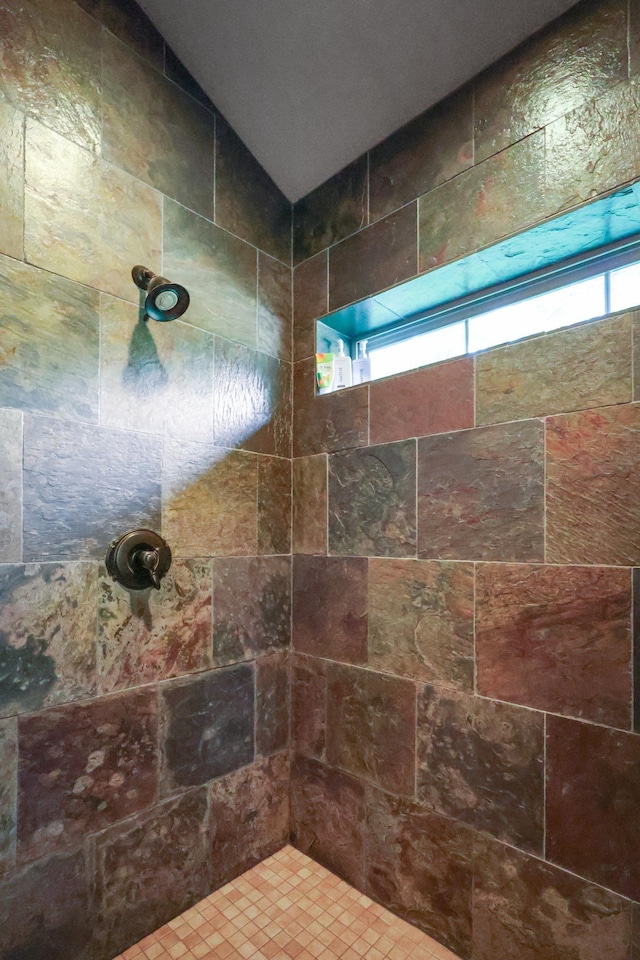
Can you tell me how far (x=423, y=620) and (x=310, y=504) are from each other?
57 centimetres

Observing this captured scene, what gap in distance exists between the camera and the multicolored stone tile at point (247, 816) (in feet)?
4.89

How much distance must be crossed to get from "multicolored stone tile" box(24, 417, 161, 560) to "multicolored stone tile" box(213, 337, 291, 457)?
0.27 m

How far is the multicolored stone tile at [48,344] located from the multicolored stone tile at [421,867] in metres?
1.43

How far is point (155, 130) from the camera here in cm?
144

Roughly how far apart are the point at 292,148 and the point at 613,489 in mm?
1507

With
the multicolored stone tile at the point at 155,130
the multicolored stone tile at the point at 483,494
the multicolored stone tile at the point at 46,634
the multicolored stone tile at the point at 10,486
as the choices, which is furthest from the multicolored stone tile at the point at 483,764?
the multicolored stone tile at the point at 155,130

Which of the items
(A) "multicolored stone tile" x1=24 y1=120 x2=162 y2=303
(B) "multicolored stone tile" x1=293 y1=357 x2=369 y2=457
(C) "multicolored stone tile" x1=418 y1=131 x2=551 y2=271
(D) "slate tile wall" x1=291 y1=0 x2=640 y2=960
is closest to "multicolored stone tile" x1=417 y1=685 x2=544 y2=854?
(D) "slate tile wall" x1=291 y1=0 x2=640 y2=960

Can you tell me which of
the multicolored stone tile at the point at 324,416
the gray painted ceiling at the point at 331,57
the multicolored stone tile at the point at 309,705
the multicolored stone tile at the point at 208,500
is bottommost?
the multicolored stone tile at the point at 309,705

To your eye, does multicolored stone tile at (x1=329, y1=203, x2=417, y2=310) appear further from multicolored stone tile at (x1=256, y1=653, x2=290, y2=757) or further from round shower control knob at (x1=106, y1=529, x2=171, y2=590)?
multicolored stone tile at (x1=256, y1=653, x2=290, y2=757)

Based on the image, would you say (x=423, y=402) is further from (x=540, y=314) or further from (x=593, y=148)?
(x=593, y=148)

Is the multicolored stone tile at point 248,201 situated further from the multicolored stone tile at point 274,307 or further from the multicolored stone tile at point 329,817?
the multicolored stone tile at point 329,817

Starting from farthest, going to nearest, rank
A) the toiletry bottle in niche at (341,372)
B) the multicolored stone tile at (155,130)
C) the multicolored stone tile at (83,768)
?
the toiletry bottle in niche at (341,372) < the multicolored stone tile at (155,130) < the multicolored stone tile at (83,768)

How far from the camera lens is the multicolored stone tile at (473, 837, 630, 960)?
1043mm

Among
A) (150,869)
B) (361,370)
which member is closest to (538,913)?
(150,869)
